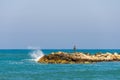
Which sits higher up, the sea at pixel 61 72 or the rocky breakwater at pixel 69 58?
the rocky breakwater at pixel 69 58

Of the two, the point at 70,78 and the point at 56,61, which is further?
the point at 56,61

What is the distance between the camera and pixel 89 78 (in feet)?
217

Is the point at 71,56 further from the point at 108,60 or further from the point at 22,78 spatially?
the point at 22,78

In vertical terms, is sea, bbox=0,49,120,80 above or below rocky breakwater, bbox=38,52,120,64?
below

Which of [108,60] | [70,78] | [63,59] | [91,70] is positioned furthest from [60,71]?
[108,60]

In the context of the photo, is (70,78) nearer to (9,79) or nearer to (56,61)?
(9,79)

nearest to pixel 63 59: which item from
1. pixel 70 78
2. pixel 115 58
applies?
pixel 115 58

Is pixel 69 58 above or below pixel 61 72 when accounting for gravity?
above

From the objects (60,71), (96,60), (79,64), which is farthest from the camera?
(96,60)

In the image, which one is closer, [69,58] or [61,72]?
[61,72]

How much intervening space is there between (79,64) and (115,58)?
15353 mm

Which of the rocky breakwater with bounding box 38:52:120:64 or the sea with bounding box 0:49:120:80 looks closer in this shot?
the sea with bounding box 0:49:120:80

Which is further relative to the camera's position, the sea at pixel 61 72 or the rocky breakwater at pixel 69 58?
the rocky breakwater at pixel 69 58

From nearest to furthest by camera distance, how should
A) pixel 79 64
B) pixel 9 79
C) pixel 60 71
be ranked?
pixel 9 79
pixel 60 71
pixel 79 64
